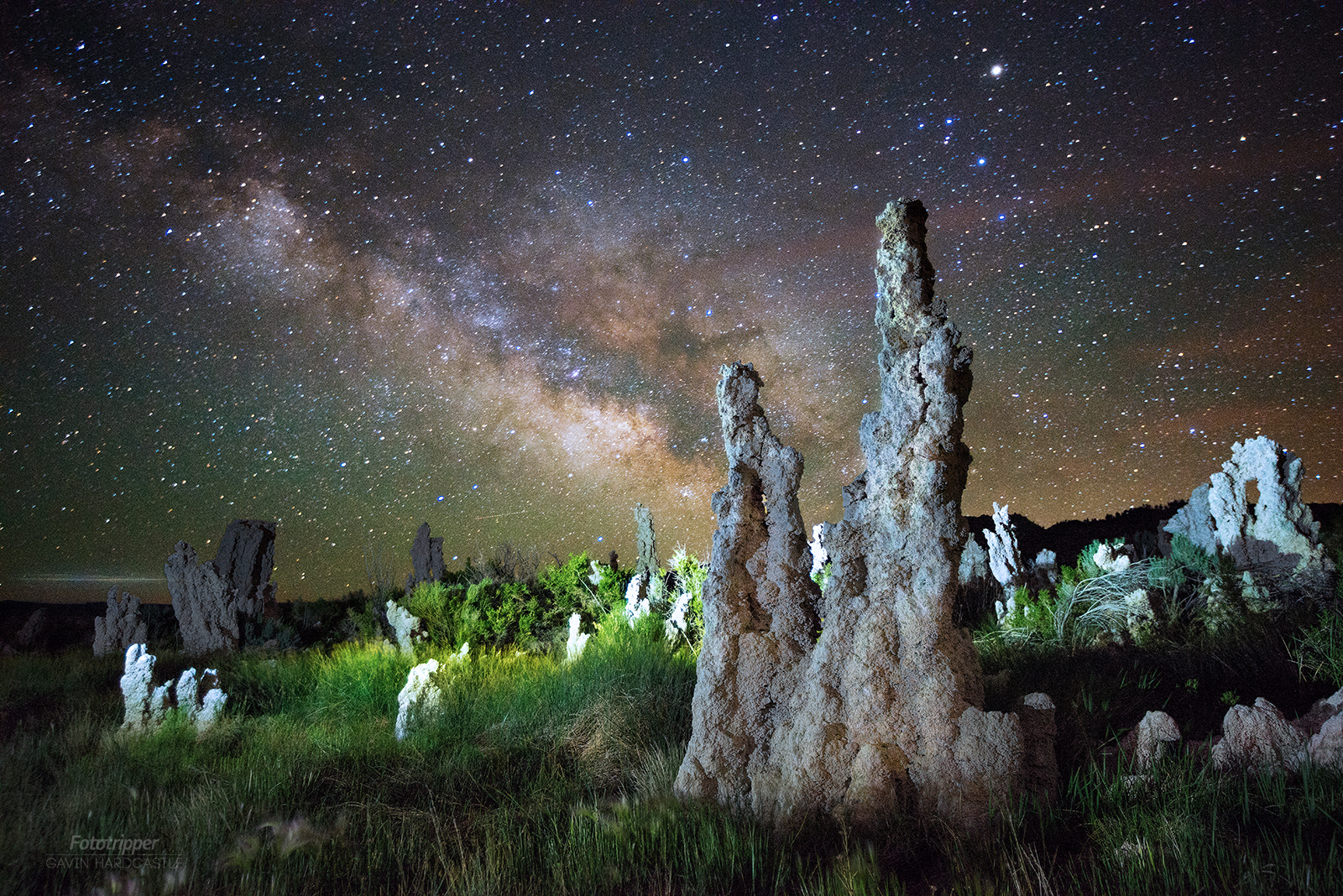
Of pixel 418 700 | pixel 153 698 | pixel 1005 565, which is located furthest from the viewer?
pixel 1005 565

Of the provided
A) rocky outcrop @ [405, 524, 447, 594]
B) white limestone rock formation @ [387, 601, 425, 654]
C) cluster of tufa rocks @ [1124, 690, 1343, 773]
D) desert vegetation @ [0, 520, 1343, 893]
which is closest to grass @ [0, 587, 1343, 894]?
desert vegetation @ [0, 520, 1343, 893]

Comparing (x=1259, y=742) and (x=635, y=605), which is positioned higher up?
(x=635, y=605)

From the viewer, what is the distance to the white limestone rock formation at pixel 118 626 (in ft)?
48.4

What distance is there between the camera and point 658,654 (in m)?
8.20

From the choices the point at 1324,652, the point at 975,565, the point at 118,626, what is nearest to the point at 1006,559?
the point at 975,565

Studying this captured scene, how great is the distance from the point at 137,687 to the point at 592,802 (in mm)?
6570

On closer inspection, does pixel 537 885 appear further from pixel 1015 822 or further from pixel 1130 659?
pixel 1130 659

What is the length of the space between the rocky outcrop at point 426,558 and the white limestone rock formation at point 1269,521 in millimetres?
14884

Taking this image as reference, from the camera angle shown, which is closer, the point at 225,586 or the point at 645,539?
the point at 225,586

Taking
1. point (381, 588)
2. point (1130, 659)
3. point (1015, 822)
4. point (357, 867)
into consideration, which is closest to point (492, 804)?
point (357, 867)

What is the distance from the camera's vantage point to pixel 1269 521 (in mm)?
9414

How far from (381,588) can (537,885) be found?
13.6m

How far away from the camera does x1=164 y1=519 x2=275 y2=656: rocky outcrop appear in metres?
15.0

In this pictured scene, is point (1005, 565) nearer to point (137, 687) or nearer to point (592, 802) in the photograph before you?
point (592, 802)
